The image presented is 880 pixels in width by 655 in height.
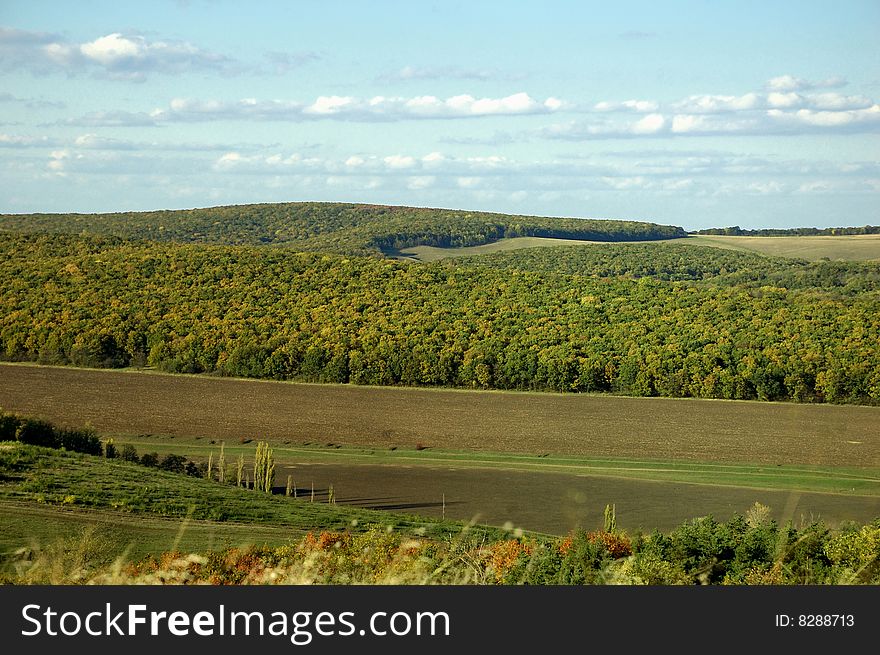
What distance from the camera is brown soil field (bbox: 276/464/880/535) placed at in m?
30.3

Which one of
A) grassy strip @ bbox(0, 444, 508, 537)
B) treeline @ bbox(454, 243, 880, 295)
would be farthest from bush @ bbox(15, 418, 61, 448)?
treeline @ bbox(454, 243, 880, 295)

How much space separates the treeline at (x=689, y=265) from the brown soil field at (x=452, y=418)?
132 feet

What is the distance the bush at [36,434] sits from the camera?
107 ft

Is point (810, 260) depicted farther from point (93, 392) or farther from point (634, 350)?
point (93, 392)

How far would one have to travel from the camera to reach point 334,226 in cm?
15888

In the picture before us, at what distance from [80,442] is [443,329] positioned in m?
28.2

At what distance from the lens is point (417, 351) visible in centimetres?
5541

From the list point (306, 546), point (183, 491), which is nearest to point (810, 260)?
point (183, 491)

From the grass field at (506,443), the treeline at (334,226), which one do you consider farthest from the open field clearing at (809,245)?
the grass field at (506,443)

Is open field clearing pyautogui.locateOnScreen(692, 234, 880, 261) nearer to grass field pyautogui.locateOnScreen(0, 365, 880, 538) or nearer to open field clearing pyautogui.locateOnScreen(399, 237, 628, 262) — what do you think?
open field clearing pyautogui.locateOnScreen(399, 237, 628, 262)

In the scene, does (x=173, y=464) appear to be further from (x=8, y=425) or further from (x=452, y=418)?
(x=452, y=418)

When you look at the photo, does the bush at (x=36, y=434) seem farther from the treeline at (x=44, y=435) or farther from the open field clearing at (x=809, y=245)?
the open field clearing at (x=809, y=245)

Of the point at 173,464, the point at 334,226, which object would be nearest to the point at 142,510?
the point at 173,464

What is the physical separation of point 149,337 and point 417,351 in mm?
15215
